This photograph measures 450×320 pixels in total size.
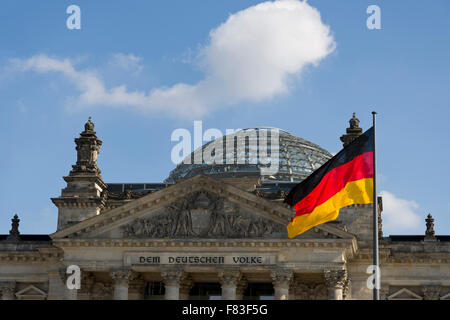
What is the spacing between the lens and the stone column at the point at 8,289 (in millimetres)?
71438

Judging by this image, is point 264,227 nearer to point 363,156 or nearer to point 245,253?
point 245,253

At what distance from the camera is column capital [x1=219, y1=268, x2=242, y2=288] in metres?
63.1

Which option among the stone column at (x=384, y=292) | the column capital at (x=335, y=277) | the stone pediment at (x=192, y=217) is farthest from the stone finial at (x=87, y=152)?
the stone column at (x=384, y=292)

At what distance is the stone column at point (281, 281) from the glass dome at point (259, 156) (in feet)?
94.4

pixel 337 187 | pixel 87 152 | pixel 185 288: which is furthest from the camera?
pixel 87 152

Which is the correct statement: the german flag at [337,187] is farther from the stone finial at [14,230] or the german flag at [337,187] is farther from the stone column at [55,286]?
the stone finial at [14,230]

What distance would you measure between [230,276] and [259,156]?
116 feet

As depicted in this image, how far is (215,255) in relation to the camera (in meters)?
63.7

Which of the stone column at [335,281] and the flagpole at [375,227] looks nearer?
the flagpole at [375,227]

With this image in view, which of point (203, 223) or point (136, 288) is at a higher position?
point (203, 223)

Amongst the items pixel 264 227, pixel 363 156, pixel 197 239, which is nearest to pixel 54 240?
pixel 197 239

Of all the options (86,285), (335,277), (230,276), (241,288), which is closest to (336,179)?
(335,277)

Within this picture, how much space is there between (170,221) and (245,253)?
649 centimetres

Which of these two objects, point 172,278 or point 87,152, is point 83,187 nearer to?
point 87,152
